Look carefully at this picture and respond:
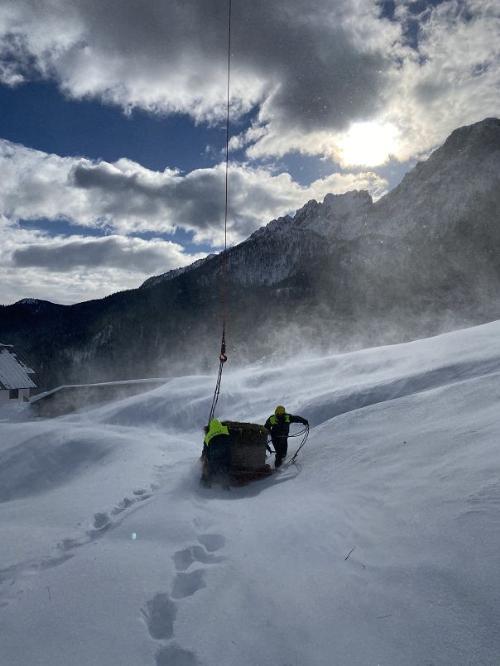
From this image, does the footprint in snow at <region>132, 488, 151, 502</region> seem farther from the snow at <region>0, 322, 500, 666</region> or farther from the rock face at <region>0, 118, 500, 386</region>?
the rock face at <region>0, 118, 500, 386</region>

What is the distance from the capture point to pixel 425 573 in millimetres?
3564

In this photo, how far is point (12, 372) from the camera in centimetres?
4631

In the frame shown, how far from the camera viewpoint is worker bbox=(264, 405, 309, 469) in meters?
9.54

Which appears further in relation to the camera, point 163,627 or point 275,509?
point 275,509

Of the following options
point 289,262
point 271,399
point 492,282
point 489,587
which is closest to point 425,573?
point 489,587

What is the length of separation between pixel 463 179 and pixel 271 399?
4759 inches

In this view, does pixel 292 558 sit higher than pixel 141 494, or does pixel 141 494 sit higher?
pixel 292 558

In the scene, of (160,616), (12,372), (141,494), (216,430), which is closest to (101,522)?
(141,494)

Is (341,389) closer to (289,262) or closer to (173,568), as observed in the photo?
(173,568)

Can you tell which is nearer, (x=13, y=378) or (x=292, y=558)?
(x=292, y=558)

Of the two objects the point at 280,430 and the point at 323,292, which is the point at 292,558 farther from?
the point at 323,292

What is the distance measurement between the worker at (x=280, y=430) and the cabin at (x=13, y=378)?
4253 centimetres

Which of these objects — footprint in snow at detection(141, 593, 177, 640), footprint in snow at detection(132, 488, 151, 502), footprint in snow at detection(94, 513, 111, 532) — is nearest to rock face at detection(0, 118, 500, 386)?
footprint in snow at detection(132, 488, 151, 502)

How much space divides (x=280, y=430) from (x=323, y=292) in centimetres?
9121
